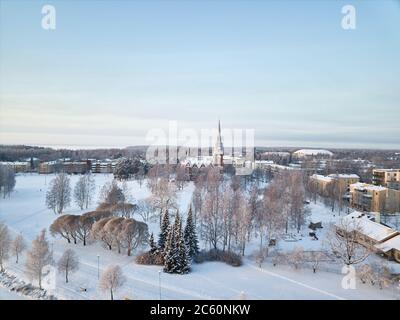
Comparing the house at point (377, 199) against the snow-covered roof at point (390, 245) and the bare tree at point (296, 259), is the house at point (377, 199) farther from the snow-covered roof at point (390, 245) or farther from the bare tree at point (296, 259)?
the bare tree at point (296, 259)

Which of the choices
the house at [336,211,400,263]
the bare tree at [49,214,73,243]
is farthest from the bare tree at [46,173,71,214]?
the house at [336,211,400,263]

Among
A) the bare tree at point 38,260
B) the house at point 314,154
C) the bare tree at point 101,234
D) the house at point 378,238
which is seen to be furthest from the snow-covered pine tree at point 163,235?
the house at point 314,154

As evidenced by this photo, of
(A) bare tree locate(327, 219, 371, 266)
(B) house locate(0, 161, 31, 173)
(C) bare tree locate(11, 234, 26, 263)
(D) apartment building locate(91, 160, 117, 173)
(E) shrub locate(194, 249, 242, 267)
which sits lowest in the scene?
(E) shrub locate(194, 249, 242, 267)

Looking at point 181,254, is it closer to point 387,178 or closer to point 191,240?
point 191,240

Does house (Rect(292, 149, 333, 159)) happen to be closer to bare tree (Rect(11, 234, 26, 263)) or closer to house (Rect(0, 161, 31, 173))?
house (Rect(0, 161, 31, 173))
